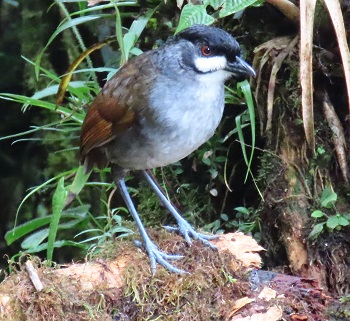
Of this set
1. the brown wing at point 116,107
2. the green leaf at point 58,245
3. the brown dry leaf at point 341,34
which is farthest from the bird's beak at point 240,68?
the green leaf at point 58,245

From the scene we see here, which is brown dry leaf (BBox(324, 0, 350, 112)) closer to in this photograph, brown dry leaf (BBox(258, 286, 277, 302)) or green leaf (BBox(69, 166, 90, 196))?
brown dry leaf (BBox(258, 286, 277, 302))

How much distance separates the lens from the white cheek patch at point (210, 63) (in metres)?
2.85

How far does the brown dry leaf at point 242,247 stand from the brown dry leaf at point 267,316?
30cm

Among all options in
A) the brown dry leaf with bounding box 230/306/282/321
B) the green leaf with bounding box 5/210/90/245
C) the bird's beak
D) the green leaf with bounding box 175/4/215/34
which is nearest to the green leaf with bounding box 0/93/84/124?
the green leaf with bounding box 5/210/90/245

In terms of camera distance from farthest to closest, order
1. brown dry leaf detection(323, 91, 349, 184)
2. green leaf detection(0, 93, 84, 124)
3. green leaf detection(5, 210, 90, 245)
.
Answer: green leaf detection(5, 210, 90, 245)
green leaf detection(0, 93, 84, 124)
brown dry leaf detection(323, 91, 349, 184)

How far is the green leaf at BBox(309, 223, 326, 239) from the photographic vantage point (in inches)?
128

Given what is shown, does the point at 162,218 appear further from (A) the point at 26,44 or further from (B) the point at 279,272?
(A) the point at 26,44

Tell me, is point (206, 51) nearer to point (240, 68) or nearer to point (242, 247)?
point (240, 68)

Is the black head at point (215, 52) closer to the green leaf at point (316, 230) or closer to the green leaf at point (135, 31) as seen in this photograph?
the green leaf at point (135, 31)

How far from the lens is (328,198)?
128 inches

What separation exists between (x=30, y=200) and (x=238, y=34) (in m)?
1.85

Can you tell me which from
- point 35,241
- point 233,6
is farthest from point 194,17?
point 35,241

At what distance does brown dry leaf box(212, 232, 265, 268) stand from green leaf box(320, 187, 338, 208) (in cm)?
46

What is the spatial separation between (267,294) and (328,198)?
0.66 m
